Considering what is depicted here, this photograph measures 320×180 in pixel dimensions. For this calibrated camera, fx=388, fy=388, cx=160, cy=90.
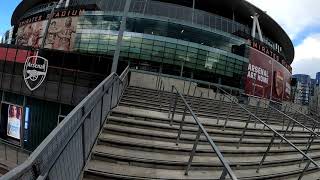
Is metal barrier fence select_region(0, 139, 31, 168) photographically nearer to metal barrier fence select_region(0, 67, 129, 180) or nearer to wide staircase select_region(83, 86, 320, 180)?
wide staircase select_region(83, 86, 320, 180)

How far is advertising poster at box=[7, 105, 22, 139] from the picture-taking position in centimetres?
2528

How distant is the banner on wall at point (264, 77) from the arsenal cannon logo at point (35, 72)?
29.7 metres

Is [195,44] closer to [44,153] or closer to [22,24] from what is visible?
[22,24]

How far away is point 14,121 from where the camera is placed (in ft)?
84.6

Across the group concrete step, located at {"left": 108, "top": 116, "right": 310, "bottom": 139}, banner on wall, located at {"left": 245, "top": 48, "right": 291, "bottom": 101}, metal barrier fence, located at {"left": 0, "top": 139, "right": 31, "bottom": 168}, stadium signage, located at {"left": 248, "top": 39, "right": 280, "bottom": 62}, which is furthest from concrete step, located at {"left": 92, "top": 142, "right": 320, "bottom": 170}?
stadium signage, located at {"left": 248, "top": 39, "right": 280, "bottom": 62}

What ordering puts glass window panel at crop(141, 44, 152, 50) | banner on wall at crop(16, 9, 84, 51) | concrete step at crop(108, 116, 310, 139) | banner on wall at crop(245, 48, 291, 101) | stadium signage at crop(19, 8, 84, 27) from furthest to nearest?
banner on wall at crop(245, 48, 291, 101), stadium signage at crop(19, 8, 84, 27), banner on wall at crop(16, 9, 84, 51), glass window panel at crop(141, 44, 152, 50), concrete step at crop(108, 116, 310, 139)

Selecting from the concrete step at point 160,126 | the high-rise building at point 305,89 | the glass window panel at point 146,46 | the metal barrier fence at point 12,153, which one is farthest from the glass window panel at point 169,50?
the high-rise building at point 305,89

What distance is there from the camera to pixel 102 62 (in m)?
25.0

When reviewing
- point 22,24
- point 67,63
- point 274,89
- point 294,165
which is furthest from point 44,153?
point 22,24

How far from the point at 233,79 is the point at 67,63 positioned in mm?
26825

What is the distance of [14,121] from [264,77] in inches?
1386

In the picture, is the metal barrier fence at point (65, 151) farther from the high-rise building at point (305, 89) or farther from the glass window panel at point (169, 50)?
the high-rise building at point (305, 89)

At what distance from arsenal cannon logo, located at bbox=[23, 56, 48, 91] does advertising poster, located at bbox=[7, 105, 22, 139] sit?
2.46 m

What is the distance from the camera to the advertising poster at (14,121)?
25281 mm
